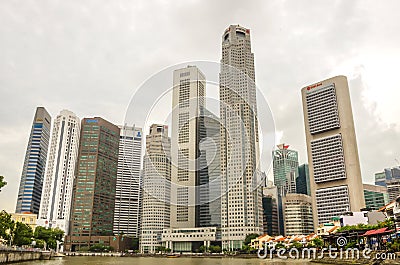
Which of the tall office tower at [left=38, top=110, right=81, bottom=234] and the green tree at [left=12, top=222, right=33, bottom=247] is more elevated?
the tall office tower at [left=38, top=110, right=81, bottom=234]

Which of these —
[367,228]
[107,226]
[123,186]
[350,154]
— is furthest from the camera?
[123,186]

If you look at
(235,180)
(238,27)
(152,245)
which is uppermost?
(238,27)

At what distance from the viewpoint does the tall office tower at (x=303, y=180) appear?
6393 inches

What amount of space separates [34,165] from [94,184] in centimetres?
2524

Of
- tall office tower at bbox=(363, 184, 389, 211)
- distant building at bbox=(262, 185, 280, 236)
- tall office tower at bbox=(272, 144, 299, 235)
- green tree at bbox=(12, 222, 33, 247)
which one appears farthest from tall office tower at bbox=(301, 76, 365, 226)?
green tree at bbox=(12, 222, 33, 247)

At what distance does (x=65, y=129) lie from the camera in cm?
11775

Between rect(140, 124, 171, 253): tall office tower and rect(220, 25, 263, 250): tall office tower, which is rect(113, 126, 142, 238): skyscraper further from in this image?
rect(220, 25, 263, 250): tall office tower

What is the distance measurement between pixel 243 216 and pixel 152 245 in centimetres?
3491

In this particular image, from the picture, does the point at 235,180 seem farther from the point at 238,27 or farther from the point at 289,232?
the point at 238,27

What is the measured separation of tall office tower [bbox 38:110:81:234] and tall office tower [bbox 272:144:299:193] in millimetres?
86869

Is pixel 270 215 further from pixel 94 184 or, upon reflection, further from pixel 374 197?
pixel 94 184

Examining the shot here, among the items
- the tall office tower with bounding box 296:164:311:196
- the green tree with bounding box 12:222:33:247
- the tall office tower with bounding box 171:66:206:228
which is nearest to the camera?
the green tree with bounding box 12:222:33:247

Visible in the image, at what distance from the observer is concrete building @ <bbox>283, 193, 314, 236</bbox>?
11325cm

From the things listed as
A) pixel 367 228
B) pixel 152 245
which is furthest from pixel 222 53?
pixel 367 228
